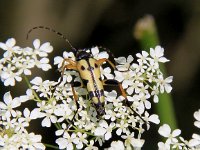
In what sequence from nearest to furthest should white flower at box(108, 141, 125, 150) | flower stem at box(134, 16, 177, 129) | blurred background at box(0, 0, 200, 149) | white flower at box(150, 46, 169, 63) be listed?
white flower at box(108, 141, 125, 150) → white flower at box(150, 46, 169, 63) → flower stem at box(134, 16, 177, 129) → blurred background at box(0, 0, 200, 149)

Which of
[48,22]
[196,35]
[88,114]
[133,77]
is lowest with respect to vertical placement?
[88,114]

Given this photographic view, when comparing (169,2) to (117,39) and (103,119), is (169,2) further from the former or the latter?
(103,119)

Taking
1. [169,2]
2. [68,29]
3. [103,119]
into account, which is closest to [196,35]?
[169,2]

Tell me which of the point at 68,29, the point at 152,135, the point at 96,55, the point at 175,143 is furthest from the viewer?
the point at 68,29

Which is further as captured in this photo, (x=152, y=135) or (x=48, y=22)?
(x=48, y=22)

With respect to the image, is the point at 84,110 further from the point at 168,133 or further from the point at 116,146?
the point at 168,133

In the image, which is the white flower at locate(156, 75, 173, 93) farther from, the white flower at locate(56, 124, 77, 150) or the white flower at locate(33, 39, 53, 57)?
the white flower at locate(33, 39, 53, 57)

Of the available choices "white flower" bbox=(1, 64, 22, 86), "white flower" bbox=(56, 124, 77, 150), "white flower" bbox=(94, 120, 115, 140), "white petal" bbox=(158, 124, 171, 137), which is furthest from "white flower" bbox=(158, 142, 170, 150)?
"white flower" bbox=(1, 64, 22, 86)

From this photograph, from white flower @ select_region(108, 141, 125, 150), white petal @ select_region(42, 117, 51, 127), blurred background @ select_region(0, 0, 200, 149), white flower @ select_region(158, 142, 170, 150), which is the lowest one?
white flower @ select_region(158, 142, 170, 150)
